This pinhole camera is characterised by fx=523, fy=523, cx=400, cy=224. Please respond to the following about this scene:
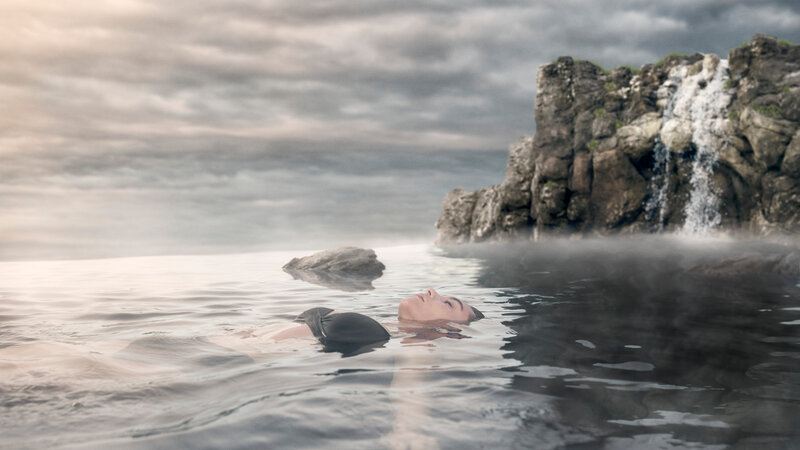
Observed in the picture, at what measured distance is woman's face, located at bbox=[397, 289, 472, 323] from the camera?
787 centimetres

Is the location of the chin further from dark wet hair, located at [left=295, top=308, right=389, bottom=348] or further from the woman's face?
dark wet hair, located at [left=295, top=308, right=389, bottom=348]

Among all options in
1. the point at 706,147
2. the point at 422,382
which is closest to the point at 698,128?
the point at 706,147

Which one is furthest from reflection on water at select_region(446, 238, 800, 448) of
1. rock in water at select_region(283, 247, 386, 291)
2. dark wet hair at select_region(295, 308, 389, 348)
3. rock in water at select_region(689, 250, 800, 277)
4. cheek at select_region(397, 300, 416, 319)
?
rock in water at select_region(283, 247, 386, 291)

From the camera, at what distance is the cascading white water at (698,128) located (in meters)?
33.4

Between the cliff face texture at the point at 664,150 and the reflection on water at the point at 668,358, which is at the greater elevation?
the cliff face texture at the point at 664,150

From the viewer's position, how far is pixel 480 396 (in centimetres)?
454

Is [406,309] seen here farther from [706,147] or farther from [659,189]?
[659,189]

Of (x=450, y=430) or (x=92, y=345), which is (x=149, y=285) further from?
(x=450, y=430)

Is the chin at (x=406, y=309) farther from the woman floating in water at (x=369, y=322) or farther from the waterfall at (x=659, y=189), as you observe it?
the waterfall at (x=659, y=189)

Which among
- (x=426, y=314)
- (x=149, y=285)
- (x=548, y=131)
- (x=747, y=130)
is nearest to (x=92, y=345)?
(x=426, y=314)

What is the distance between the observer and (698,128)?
33844 millimetres

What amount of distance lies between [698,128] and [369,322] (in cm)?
3421

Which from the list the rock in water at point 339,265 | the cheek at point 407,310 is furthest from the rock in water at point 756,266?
the cheek at point 407,310

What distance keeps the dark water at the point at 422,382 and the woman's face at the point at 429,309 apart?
0.35 m
